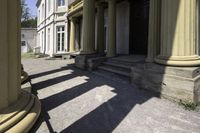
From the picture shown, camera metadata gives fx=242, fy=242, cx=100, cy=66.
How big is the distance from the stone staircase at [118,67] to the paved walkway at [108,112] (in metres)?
1.11

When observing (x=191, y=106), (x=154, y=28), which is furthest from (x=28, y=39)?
(x=191, y=106)

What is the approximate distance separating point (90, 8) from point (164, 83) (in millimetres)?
6702

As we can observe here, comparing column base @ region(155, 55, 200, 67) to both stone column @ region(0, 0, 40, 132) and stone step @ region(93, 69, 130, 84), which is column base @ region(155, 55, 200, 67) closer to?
stone step @ region(93, 69, 130, 84)

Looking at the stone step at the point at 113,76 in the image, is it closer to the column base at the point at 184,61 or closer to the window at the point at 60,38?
the column base at the point at 184,61

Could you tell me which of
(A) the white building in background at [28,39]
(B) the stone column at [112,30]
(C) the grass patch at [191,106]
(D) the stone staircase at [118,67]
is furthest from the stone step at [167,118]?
(A) the white building in background at [28,39]

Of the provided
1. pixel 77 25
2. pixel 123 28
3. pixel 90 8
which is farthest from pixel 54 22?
pixel 90 8

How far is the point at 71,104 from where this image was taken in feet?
18.7

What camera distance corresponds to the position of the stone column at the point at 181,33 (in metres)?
5.96

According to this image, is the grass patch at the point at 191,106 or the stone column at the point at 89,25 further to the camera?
the stone column at the point at 89,25

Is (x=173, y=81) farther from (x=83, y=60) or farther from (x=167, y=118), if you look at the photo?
(x=83, y=60)

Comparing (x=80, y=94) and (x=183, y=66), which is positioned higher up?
(x=183, y=66)

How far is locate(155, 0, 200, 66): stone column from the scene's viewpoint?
235 inches

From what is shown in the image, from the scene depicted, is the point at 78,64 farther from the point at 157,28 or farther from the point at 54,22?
the point at 54,22

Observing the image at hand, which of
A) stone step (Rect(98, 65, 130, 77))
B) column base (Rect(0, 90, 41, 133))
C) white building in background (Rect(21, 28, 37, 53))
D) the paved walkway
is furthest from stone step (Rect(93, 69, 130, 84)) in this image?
white building in background (Rect(21, 28, 37, 53))
